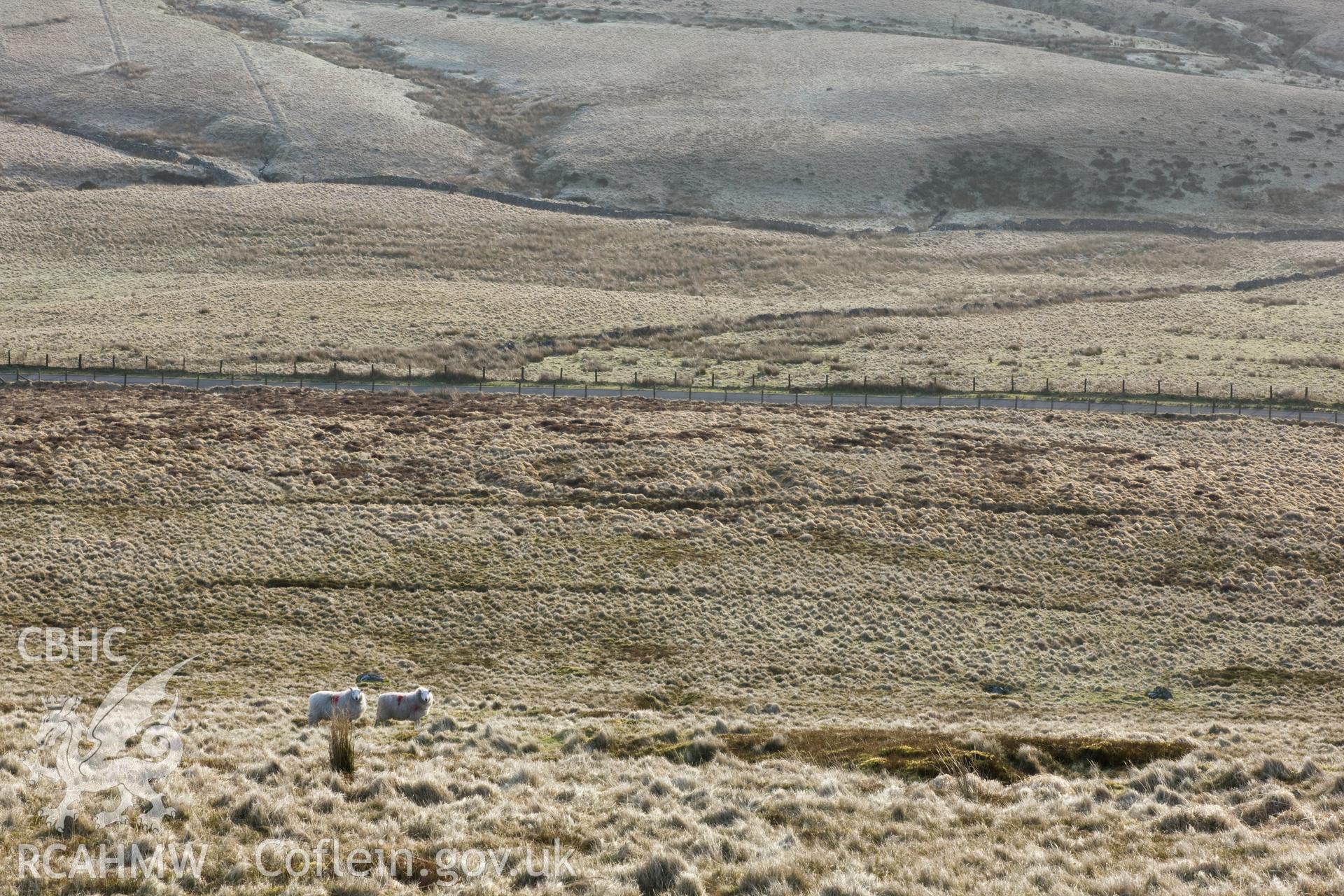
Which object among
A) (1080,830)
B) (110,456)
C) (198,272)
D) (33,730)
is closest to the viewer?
(1080,830)

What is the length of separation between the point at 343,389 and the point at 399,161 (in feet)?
193

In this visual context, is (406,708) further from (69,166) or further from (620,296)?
(69,166)

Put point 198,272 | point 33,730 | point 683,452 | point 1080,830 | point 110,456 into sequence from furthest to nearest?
1. point 198,272
2. point 683,452
3. point 110,456
4. point 33,730
5. point 1080,830

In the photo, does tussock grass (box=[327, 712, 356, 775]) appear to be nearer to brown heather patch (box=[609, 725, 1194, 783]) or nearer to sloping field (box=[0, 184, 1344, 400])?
brown heather patch (box=[609, 725, 1194, 783])

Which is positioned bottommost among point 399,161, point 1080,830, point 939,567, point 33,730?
point 939,567

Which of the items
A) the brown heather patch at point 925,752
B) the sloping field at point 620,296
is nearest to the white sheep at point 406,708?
the brown heather patch at point 925,752

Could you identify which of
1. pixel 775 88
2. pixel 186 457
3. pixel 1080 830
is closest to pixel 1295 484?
pixel 1080 830

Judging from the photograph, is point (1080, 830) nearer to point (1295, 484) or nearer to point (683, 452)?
point (683, 452)

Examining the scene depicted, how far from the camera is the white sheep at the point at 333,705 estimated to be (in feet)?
61.1

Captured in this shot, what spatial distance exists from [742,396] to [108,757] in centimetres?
3980

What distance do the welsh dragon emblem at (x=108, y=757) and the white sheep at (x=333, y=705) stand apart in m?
2.06

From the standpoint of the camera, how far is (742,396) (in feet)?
173

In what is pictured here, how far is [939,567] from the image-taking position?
32.5m

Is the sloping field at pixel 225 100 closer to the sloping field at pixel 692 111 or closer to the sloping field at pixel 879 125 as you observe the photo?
the sloping field at pixel 692 111
